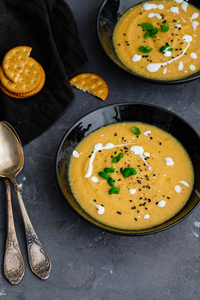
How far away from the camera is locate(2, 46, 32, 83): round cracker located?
9.82 ft

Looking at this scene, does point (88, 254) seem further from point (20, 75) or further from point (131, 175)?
point (20, 75)

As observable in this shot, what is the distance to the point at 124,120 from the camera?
2.83m

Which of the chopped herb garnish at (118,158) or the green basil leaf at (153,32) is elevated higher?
the green basil leaf at (153,32)

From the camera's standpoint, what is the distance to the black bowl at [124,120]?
2.55m

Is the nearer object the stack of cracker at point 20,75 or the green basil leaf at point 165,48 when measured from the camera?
the stack of cracker at point 20,75

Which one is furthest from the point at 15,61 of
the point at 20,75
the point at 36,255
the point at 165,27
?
the point at 36,255

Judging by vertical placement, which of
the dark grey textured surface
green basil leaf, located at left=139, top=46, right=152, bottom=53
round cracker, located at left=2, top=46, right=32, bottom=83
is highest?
round cracker, located at left=2, top=46, right=32, bottom=83

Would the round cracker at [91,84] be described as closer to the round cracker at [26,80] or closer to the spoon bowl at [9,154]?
the round cracker at [26,80]

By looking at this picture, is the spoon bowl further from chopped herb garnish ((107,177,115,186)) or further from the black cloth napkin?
chopped herb garnish ((107,177,115,186))

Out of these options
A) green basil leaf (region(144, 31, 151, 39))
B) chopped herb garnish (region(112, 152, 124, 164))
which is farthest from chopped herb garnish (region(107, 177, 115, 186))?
green basil leaf (region(144, 31, 151, 39))

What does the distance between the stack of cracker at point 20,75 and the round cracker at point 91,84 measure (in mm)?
243

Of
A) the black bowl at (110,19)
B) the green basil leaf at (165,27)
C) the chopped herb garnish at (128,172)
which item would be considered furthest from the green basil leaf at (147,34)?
the chopped herb garnish at (128,172)

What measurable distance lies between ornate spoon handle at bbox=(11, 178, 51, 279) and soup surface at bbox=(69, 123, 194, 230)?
32 cm

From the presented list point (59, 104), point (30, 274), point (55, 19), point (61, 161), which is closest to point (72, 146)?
point (61, 161)
